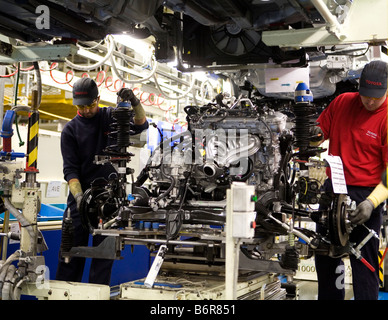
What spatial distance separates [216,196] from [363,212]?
1.15 m

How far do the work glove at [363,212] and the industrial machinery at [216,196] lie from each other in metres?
0.07

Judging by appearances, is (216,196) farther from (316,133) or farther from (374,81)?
(374,81)

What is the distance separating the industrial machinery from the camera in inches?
144

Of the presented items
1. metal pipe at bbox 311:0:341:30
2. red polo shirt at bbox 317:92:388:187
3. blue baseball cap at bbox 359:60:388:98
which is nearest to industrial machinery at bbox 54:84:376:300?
red polo shirt at bbox 317:92:388:187

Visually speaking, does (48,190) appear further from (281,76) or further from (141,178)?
(281,76)

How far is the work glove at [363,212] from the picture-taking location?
141 inches

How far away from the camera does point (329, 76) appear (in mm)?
6703

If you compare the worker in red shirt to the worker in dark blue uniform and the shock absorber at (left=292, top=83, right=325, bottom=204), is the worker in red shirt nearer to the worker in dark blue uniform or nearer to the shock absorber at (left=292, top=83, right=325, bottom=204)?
the shock absorber at (left=292, top=83, right=325, bottom=204)

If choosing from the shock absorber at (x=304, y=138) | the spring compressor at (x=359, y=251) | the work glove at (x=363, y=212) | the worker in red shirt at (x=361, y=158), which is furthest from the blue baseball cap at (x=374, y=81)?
the spring compressor at (x=359, y=251)

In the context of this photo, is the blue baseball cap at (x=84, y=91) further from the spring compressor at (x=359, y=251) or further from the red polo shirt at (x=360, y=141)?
the spring compressor at (x=359, y=251)

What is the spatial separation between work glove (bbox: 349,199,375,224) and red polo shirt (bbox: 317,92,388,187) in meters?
0.34

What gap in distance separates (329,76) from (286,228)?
12.0 ft
